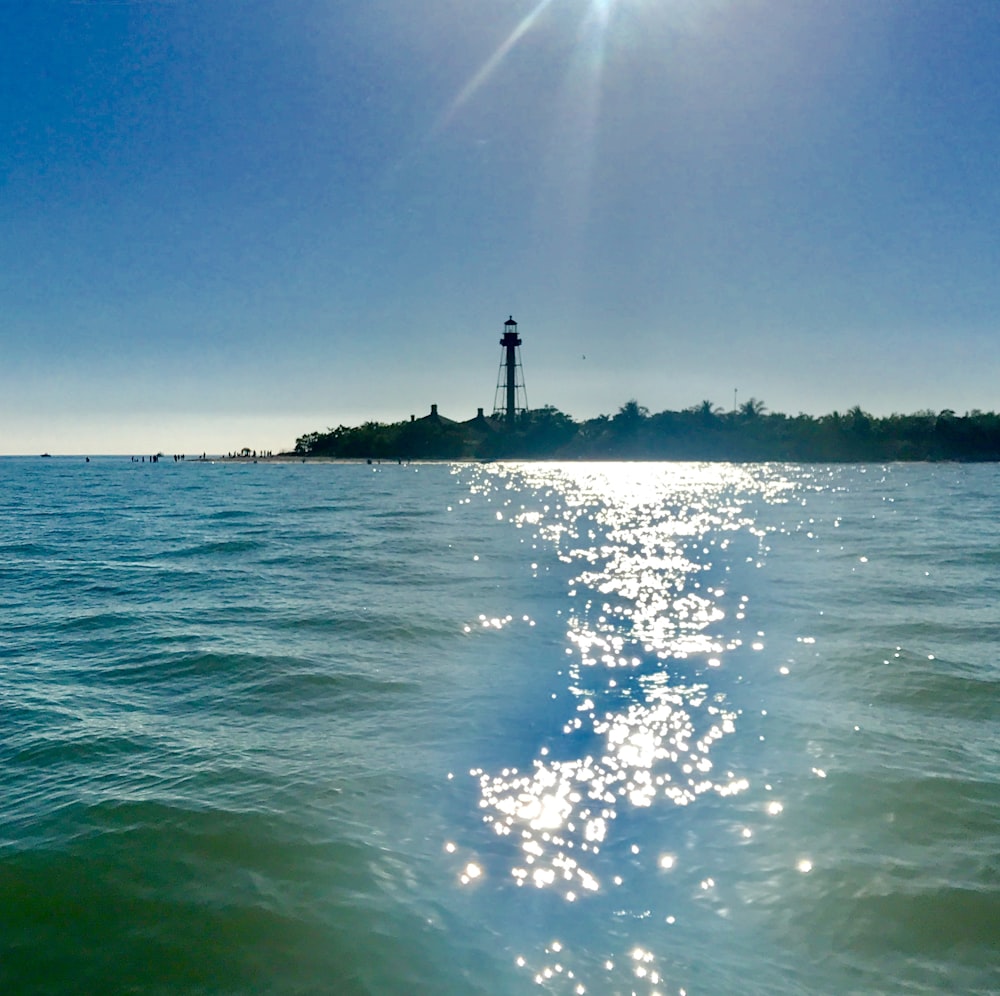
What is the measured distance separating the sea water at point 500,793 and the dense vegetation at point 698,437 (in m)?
161

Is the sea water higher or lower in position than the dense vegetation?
lower

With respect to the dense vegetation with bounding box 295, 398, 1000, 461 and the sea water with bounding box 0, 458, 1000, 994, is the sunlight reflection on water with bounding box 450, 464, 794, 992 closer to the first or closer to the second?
the sea water with bounding box 0, 458, 1000, 994

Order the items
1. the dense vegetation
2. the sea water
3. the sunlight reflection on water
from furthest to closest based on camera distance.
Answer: the dense vegetation → the sunlight reflection on water → the sea water

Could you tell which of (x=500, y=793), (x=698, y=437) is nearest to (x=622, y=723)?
(x=500, y=793)

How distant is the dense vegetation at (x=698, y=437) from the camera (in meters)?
161

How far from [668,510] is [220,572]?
37.6 meters

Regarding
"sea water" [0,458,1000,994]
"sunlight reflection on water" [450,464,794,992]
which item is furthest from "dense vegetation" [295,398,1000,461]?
"sea water" [0,458,1000,994]

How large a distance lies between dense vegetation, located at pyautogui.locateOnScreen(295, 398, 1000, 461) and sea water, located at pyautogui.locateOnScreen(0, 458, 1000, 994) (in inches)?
6322

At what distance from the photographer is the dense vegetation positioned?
6334 inches

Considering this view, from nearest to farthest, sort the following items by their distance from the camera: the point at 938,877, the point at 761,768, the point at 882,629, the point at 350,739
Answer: the point at 938,877, the point at 761,768, the point at 350,739, the point at 882,629

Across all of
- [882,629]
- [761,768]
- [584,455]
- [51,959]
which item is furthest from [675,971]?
[584,455]

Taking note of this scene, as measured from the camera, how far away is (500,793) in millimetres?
8500

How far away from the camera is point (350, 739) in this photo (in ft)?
33.6

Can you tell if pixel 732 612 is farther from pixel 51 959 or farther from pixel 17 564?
pixel 17 564
